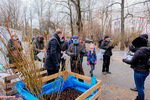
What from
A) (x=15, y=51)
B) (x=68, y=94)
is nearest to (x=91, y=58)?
(x=68, y=94)

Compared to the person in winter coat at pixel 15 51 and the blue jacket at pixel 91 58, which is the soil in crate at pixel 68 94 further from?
the blue jacket at pixel 91 58

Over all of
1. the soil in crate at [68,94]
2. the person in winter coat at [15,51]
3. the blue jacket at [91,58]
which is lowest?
the soil in crate at [68,94]

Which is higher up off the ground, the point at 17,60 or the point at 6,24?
the point at 6,24

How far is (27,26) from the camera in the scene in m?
1.26

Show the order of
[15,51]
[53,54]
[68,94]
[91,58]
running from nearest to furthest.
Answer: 1. [15,51]
2. [68,94]
3. [53,54]
4. [91,58]

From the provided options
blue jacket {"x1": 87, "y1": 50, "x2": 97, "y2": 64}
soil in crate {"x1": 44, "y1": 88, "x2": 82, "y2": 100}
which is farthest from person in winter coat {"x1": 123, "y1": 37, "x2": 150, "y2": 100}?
blue jacket {"x1": 87, "y1": 50, "x2": 97, "y2": 64}

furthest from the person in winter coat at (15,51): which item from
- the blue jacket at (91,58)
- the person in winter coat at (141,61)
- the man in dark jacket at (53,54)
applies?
the blue jacket at (91,58)

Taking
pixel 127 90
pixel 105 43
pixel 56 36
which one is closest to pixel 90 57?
pixel 105 43

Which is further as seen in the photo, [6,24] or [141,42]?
[141,42]

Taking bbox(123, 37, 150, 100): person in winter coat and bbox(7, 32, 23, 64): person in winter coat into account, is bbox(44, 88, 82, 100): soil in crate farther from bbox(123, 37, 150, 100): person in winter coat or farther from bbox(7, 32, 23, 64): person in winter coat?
bbox(123, 37, 150, 100): person in winter coat

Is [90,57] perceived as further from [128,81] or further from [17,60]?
[17,60]

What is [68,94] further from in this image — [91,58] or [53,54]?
[91,58]

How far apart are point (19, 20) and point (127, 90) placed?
340 cm

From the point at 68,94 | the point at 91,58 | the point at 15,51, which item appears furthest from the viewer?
the point at 91,58
